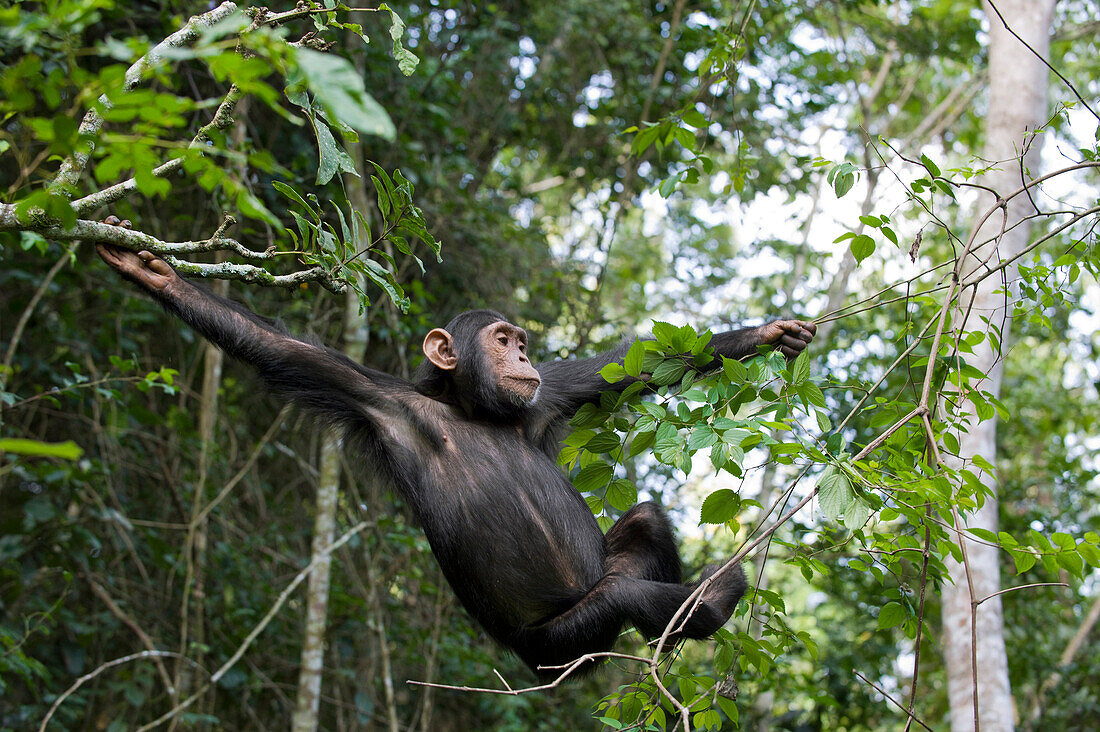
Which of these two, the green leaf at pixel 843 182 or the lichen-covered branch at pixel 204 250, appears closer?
the lichen-covered branch at pixel 204 250

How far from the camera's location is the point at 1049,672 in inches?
361

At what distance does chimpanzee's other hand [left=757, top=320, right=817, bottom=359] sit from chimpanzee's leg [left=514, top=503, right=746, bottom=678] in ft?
3.61

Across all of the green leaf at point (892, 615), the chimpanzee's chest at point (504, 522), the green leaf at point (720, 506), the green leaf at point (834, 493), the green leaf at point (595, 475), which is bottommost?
the chimpanzee's chest at point (504, 522)

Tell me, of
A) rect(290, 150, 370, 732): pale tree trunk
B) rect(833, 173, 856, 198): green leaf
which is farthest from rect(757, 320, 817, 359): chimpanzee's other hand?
rect(290, 150, 370, 732): pale tree trunk

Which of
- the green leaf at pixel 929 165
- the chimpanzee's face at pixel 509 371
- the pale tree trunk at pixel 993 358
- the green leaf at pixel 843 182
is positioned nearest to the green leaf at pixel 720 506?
the green leaf at pixel 843 182

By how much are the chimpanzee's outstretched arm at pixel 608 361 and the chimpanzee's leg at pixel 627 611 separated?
894mm

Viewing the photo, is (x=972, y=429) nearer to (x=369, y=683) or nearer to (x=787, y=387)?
(x=787, y=387)

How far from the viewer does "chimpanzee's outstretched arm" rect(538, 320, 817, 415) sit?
4.04m

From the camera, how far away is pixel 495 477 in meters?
4.32

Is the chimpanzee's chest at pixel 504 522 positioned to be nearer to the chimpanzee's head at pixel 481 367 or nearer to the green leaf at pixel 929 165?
the chimpanzee's head at pixel 481 367

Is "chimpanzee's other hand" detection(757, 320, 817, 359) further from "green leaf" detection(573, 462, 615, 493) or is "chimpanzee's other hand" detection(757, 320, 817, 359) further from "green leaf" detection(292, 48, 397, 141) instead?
"green leaf" detection(292, 48, 397, 141)

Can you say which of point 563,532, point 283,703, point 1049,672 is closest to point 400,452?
point 563,532

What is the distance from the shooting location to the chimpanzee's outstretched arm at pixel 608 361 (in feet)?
13.3

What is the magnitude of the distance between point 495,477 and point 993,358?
4199 mm
